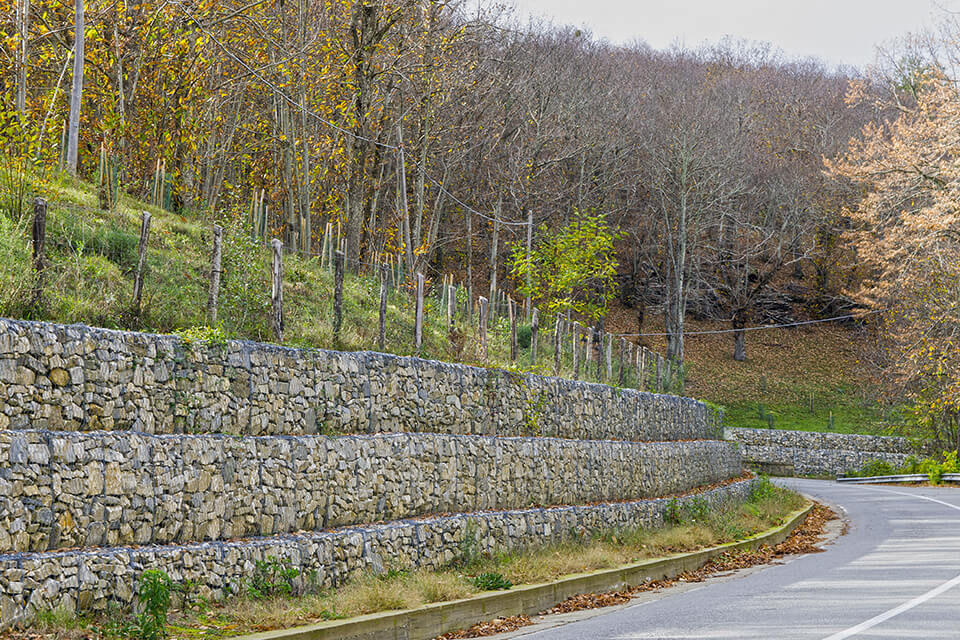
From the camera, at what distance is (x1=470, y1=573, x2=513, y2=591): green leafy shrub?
41.2ft

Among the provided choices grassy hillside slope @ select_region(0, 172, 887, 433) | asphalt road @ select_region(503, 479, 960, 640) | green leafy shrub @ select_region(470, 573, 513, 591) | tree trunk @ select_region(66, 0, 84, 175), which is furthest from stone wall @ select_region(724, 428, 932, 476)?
tree trunk @ select_region(66, 0, 84, 175)

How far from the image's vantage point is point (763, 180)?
61.2 metres

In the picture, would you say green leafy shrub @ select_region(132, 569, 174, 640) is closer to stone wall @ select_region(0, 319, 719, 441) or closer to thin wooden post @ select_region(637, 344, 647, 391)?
stone wall @ select_region(0, 319, 719, 441)

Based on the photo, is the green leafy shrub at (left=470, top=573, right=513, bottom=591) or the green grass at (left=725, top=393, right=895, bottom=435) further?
the green grass at (left=725, top=393, right=895, bottom=435)

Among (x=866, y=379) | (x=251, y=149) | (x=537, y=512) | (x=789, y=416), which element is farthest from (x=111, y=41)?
(x=866, y=379)

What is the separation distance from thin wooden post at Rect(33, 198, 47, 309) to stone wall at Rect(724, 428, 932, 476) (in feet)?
136

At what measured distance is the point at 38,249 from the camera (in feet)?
34.2

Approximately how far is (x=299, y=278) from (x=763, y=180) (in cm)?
4796

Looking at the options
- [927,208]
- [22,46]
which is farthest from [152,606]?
[927,208]

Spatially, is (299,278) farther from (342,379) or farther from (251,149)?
(251,149)

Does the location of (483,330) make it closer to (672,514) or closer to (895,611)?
(672,514)

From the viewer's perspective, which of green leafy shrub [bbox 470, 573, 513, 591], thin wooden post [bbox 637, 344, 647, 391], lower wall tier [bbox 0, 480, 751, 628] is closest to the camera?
lower wall tier [bbox 0, 480, 751, 628]

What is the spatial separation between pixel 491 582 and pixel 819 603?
3866 mm

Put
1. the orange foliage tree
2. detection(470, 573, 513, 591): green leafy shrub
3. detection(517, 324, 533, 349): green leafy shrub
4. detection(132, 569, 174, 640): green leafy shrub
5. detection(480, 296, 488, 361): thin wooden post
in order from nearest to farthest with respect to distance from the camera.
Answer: detection(132, 569, 174, 640): green leafy shrub < detection(470, 573, 513, 591): green leafy shrub < detection(480, 296, 488, 361): thin wooden post < the orange foliage tree < detection(517, 324, 533, 349): green leafy shrub
